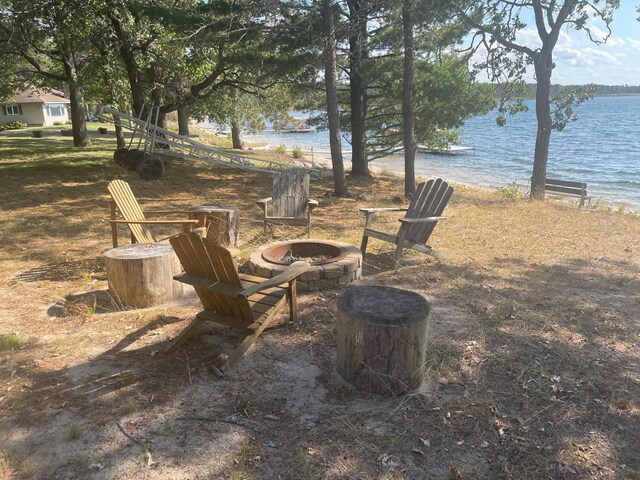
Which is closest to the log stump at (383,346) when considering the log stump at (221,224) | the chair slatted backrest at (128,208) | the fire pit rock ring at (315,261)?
the fire pit rock ring at (315,261)

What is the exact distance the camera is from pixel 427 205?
5.89 m

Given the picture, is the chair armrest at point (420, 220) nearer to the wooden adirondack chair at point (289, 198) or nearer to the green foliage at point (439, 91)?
the wooden adirondack chair at point (289, 198)

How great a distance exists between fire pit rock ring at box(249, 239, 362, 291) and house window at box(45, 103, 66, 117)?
156 ft

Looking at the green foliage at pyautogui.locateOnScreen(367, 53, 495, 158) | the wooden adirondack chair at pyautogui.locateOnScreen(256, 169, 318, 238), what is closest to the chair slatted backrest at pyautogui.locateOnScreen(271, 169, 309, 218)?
the wooden adirondack chair at pyautogui.locateOnScreen(256, 169, 318, 238)

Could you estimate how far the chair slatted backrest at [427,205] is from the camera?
18.6 ft

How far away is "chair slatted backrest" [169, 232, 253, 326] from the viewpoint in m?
3.03

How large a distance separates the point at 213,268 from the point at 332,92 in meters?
7.54

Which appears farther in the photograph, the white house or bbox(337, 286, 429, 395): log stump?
the white house

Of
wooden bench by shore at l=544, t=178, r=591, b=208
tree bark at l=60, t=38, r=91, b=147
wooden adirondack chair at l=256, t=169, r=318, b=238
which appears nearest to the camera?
wooden adirondack chair at l=256, t=169, r=318, b=238

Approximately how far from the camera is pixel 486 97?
12188 millimetres

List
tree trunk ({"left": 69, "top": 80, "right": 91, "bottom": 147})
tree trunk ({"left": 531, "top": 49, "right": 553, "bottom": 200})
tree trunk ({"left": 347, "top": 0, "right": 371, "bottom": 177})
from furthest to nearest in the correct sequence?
tree trunk ({"left": 69, "top": 80, "right": 91, "bottom": 147})
tree trunk ({"left": 347, "top": 0, "right": 371, "bottom": 177})
tree trunk ({"left": 531, "top": 49, "right": 553, "bottom": 200})

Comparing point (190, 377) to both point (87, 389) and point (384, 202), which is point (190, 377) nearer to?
point (87, 389)

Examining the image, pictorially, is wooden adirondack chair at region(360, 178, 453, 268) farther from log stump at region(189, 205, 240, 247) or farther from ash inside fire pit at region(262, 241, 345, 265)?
log stump at region(189, 205, 240, 247)

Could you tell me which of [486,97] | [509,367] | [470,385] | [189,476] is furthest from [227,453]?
[486,97]
